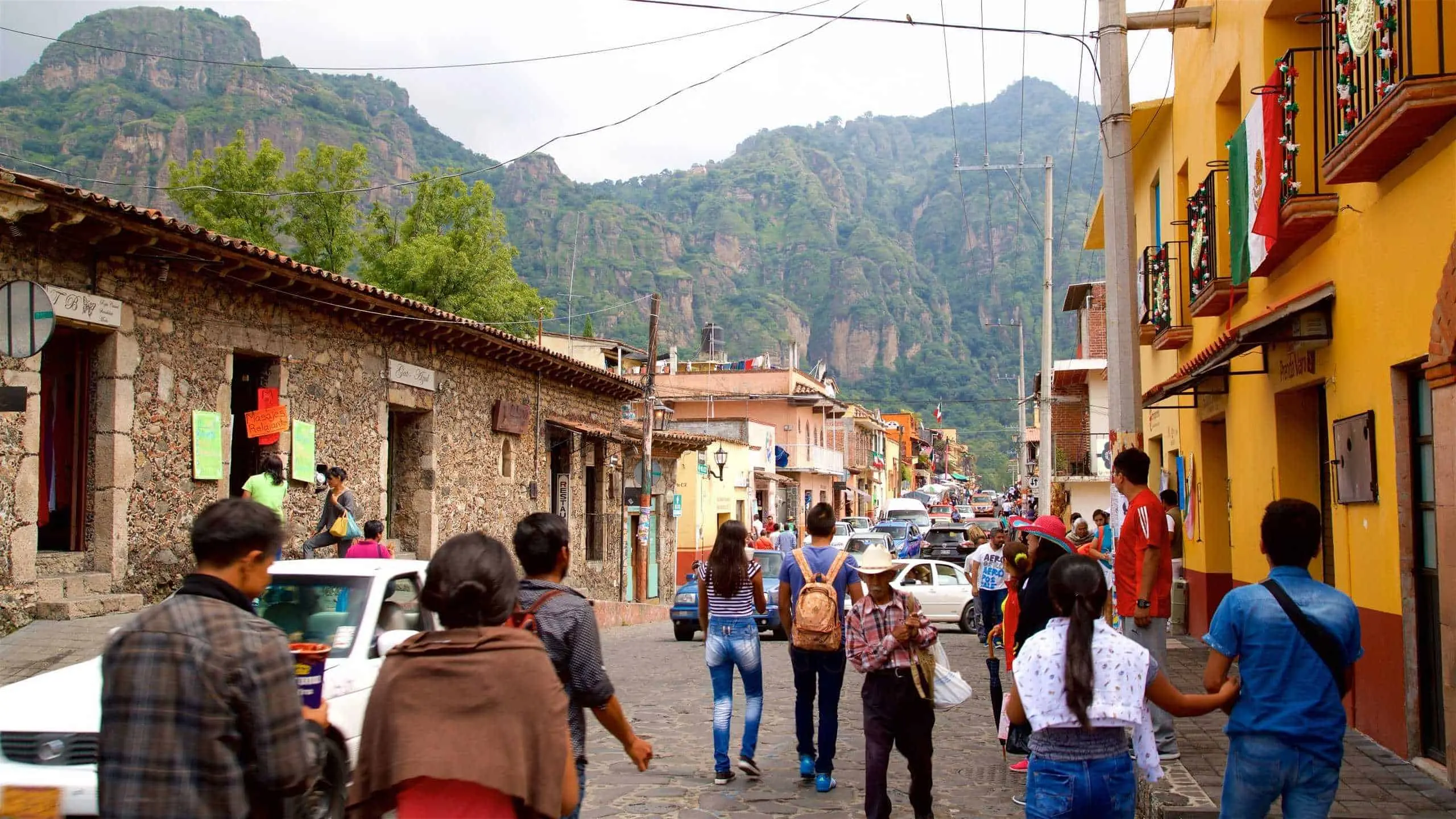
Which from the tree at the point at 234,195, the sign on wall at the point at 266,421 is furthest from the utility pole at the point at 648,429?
the tree at the point at 234,195

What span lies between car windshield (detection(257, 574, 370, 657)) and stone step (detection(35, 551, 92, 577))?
604 cm

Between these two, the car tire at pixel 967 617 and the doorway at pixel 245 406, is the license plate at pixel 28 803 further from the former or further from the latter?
the car tire at pixel 967 617

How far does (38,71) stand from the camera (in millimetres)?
91938

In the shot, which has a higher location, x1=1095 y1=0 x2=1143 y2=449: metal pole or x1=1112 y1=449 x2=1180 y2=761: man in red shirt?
x1=1095 y1=0 x2=1143 y2=449: metal pole

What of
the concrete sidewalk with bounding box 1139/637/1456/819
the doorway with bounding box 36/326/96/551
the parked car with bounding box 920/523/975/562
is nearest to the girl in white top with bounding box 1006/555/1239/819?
the concrete sidewalk with bounding box 1139/637/1456/819

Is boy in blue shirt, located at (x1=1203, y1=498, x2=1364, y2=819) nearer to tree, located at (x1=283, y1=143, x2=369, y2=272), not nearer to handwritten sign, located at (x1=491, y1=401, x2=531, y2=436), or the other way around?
handwritten sign, located at (x1=491, y1=401, x2=531, y2=436)

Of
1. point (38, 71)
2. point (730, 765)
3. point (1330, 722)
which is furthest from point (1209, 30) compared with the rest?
point (38, 71)

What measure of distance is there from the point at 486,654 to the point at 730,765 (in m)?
5.27

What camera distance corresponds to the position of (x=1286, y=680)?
414cm

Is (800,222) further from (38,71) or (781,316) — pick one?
(38,71)

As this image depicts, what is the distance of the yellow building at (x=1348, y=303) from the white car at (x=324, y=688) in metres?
5.91

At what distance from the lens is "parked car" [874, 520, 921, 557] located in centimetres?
3434

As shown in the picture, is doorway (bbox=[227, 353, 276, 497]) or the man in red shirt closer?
the man in red shirt

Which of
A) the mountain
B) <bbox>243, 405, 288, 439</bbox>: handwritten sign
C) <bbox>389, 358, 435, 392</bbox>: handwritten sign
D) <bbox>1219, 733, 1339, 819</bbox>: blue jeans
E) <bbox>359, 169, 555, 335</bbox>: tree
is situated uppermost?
the mountain
